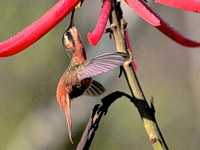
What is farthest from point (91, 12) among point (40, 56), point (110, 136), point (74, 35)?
point (74, 35)

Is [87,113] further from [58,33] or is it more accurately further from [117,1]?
[117,1]

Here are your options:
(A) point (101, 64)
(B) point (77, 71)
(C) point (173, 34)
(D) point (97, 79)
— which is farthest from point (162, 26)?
(D) point (97, 79)

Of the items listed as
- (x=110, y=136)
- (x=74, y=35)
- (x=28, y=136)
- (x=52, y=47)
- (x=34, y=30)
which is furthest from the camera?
(x=110, y=136)

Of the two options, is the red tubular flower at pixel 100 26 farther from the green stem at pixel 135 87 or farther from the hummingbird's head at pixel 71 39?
the hummingbird's head at pixel 71 39

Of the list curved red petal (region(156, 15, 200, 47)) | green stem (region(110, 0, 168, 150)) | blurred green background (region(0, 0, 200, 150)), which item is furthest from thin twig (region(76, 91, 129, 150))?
blurred green background (region(0, 0, 200, 150))

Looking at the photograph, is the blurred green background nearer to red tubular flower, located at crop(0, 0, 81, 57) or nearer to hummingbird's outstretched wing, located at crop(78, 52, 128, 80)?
hummingbird's outstretched wing, located at crop(78, 52, 128, 80)
